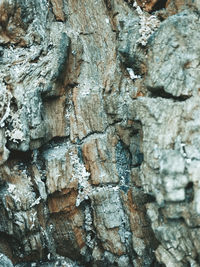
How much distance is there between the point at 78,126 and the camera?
273 inches

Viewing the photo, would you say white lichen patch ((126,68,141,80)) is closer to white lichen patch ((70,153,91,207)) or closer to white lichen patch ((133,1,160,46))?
white lichen patch ((133,1,160,46))

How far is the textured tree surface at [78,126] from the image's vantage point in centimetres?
650

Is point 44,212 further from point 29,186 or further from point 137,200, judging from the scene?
point 137,200

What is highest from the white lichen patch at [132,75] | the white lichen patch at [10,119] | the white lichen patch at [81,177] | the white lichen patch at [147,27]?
the white lichen patch at [147,27]

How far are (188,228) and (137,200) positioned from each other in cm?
152

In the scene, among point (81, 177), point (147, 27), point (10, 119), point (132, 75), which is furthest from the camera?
point (81, 177)

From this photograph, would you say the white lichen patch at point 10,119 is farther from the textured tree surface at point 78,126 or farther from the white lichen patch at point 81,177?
the white lichen patch at point 81,177

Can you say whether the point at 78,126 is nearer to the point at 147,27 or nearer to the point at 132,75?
the point at 132,75

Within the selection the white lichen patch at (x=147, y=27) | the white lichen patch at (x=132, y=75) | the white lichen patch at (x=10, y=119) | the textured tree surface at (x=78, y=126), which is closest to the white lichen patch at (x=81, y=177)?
the textured tree surface at (x=78, y=126)

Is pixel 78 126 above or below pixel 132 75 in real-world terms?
below

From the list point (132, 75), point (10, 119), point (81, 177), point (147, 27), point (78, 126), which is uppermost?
point (147, 27)

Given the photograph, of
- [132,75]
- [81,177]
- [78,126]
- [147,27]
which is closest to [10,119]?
[78,126]

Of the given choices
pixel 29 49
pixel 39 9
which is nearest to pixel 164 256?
pixel 29 49

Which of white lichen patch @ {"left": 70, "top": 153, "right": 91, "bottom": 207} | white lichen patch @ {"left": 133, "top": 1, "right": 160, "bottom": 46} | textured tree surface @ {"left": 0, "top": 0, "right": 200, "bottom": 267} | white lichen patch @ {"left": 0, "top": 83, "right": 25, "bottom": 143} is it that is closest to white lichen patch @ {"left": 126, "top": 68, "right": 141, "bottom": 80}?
textured tree surface @ {"left": 0, "top": 0, "right": 200, "bottom": 267}
